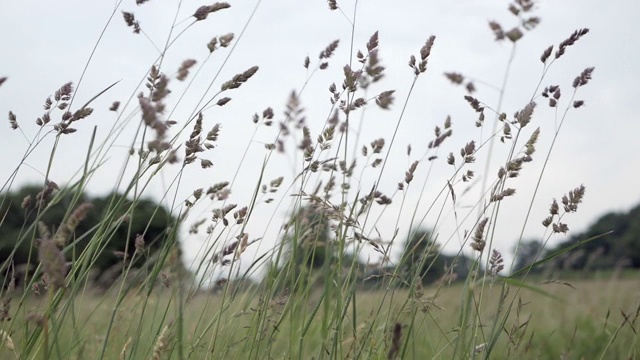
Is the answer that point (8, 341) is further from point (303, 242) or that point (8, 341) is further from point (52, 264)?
point (52, 264)

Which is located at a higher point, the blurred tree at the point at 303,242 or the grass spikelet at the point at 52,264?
the blurred tree at the point at 303,242

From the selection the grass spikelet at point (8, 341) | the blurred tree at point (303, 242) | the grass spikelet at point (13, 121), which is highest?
the grass spikelet at point (13, 121)

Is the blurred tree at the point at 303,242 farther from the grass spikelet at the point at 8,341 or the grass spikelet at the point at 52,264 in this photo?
the grass spikelet at the point at 52,264

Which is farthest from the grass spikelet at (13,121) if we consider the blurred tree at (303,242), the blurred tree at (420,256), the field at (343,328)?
the blurred tree at (420,256)

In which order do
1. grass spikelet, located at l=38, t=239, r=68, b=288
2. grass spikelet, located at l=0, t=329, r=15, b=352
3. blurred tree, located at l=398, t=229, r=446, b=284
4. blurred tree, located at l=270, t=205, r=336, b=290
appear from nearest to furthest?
grass spikelet, located at l=38, t=239, r=68, b=288 < grass spikelet, located at l=0, t=329, r=15, b=352 < blurred tree, located at l=270, t=205, r=336, b=290 < blurred tree, located at l=398, t=229, r=446, b=284

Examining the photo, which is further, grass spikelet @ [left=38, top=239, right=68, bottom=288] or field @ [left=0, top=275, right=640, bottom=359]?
field @ [left=0, top=275, right=640, bottom=359]

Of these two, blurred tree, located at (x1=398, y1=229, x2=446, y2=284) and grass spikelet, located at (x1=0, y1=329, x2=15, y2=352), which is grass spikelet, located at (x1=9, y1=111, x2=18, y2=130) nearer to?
grass spikelet, located at (x1=0, y1=329, x2=15, y2=352)

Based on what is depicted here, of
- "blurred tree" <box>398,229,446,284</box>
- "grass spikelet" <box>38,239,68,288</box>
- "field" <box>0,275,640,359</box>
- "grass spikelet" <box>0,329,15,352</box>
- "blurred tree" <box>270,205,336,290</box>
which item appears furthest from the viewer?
"blurred tree" <box>398,229,446,284</box>

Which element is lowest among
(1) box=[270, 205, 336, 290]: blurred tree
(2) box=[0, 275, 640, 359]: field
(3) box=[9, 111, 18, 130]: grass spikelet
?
(2) box=[0, 275, 640, 359]: field

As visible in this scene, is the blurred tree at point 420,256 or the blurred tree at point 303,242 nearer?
the blurred tree at point 303,242

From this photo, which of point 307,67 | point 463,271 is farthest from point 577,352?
point 307,67

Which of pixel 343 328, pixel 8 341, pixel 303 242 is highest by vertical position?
pixel 303 242

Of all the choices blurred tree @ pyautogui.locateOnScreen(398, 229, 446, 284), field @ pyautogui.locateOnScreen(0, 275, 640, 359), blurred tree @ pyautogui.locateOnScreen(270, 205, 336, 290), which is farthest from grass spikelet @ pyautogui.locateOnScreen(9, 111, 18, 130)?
blurred tree @ pyautogui.locateOnScreen(398, 229, 446, 284)

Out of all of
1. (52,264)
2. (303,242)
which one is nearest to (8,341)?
(303,242)
